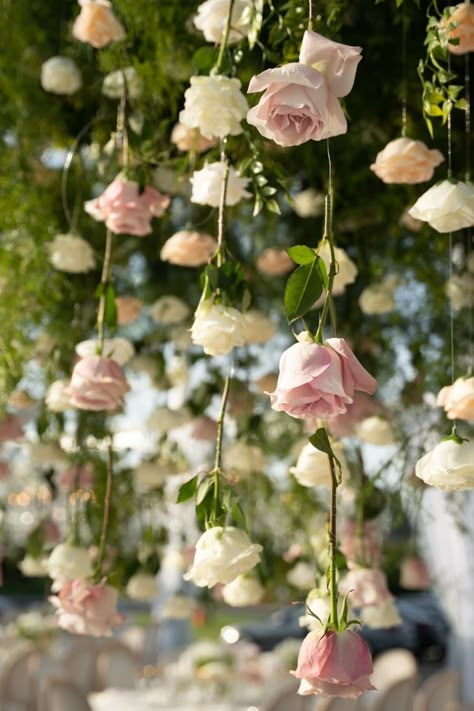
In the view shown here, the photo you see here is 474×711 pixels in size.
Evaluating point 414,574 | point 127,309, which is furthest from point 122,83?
point 414,574

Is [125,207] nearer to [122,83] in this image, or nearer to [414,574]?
[122,83]

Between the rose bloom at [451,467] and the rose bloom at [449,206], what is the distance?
0.29 meters

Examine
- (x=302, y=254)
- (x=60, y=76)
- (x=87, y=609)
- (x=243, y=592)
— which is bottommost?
(x=243, y=592)

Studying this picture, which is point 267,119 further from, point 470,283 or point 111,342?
point 470,283

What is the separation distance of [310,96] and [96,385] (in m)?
0.67

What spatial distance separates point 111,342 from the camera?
183cm

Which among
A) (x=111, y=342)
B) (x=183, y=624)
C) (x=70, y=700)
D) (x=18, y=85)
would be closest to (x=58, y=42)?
(x=18, y=85)

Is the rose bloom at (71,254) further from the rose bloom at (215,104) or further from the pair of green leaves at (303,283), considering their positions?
the pair of green leaves at (303,283)

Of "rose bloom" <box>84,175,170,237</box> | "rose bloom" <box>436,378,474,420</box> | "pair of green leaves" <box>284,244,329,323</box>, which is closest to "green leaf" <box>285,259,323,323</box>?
"pair of green leaves" <box>284,244,329,323</box>

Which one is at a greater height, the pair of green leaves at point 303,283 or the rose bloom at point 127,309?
the pair of green leaves at point 303,283

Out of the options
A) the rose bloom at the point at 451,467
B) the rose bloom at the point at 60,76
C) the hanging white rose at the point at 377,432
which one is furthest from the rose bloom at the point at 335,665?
the rose bloom at the point at 60,76

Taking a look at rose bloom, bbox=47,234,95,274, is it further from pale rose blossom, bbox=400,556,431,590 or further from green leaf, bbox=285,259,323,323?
pale rose blossom, bbox=400,556,431,590

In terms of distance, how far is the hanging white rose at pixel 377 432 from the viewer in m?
2.00

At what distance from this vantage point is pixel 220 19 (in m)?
1.36
